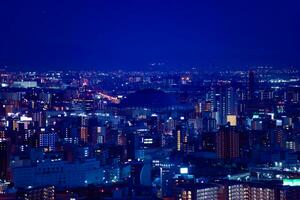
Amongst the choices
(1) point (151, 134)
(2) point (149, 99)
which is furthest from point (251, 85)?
(2) point (149, 99)

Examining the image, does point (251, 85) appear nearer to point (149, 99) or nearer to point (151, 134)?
point (151, 134)

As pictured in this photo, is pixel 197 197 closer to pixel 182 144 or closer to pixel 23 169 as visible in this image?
pixel 23 169

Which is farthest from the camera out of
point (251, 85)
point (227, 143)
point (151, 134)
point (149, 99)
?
point (149, 99)

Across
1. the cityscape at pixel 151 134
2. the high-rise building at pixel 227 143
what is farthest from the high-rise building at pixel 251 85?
the high-rise building at pixel 227 143

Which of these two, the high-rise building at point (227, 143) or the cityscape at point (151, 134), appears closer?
the cityscape at point (151, 134)

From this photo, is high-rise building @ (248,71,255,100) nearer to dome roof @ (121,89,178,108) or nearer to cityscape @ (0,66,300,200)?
cityscape @ (0,66,300,200)

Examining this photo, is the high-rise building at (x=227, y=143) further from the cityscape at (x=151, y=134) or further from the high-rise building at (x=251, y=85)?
the high-rise building at (x=251, y=85)

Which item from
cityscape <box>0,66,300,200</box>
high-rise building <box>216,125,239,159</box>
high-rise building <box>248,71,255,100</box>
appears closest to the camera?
cityscape <box>0,66,300,200</box>

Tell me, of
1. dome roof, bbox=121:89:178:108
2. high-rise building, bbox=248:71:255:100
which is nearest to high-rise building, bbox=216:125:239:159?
high-rise building, bbox=248:71:255:100
